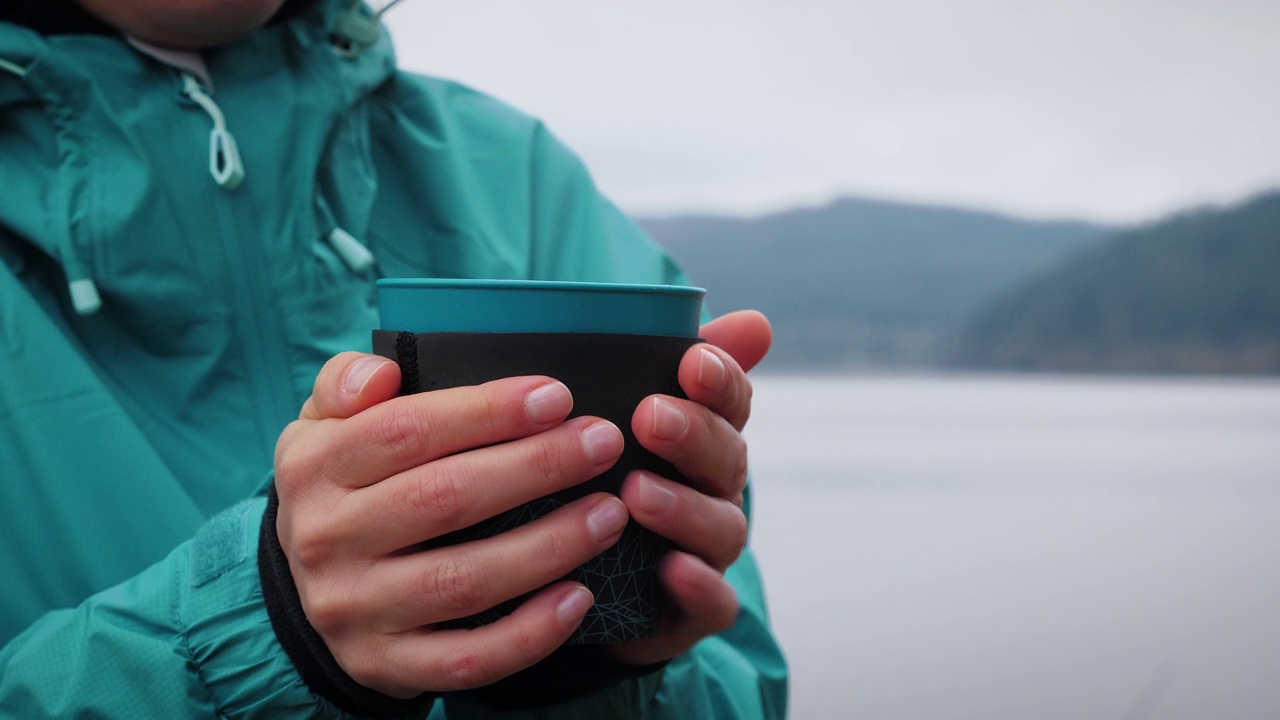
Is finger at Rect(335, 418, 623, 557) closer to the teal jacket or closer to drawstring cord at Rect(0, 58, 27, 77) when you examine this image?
the teal jacket

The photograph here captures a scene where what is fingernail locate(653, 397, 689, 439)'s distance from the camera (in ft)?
1.45

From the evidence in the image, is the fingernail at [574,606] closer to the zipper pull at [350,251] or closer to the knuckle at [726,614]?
the knuckle at [726,614]

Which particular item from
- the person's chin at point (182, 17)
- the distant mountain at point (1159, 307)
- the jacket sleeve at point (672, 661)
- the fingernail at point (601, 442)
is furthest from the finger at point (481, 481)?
the distant mountain at point (1159, 307)

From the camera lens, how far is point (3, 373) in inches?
25.2

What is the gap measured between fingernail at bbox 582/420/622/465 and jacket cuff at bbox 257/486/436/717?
0.69 ft

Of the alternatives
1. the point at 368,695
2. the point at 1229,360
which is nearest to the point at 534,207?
the point at 368,695

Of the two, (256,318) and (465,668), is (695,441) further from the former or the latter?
(256,318)

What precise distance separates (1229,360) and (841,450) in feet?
11.1

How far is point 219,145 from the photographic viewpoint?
73cm

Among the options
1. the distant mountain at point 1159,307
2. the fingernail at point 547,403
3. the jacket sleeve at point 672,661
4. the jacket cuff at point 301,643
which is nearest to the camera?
the fingernail at point 547,403

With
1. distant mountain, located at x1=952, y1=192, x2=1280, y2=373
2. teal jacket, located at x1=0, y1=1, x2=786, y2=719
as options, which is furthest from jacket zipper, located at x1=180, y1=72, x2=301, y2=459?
distant mountain, located at x1=952, y1=192, x2=1280, y2=373

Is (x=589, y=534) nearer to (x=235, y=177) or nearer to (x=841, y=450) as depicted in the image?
(x=235, y=177)

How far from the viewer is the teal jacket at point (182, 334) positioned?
1.83 ft

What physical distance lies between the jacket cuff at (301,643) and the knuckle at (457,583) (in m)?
0.13
